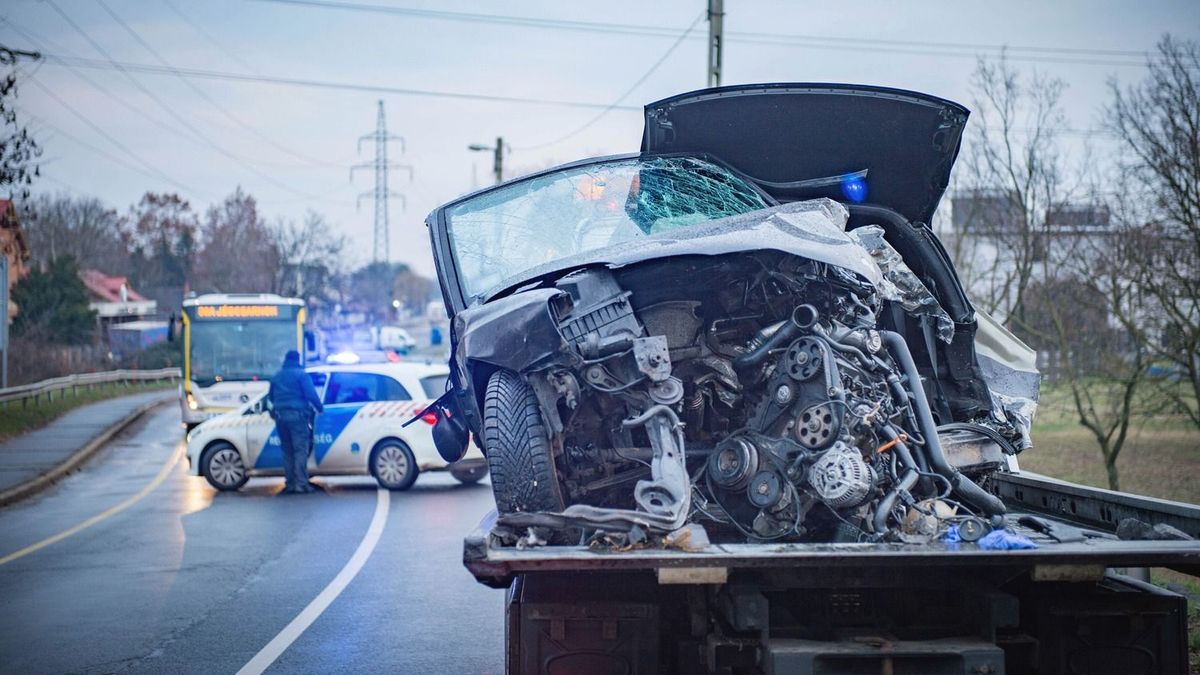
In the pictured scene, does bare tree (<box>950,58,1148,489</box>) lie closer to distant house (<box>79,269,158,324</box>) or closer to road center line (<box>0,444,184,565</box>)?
road center line (<box>0,444,184,565</box>)

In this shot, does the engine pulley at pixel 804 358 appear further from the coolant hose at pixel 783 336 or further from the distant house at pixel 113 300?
the distant house at pixel 113 300

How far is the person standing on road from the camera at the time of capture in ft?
51.3

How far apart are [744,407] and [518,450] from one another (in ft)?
3.29

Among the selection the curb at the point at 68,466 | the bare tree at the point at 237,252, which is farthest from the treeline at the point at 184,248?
the curb at the point at 68,466

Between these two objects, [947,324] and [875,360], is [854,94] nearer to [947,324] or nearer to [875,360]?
[947,324]

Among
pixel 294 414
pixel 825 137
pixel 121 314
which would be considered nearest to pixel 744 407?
pixel 825 137

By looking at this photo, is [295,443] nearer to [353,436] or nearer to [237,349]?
[353,436]

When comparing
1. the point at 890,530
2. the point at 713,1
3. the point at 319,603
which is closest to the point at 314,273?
the point at 713,1

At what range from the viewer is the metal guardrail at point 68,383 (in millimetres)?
28375

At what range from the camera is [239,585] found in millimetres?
9562

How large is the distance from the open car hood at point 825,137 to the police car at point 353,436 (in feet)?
31.3

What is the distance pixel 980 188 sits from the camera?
23.1m

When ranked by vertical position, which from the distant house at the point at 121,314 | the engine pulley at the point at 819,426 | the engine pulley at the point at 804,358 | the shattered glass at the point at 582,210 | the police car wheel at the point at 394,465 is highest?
the distant house at the point at 121,314

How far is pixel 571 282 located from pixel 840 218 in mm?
1541
